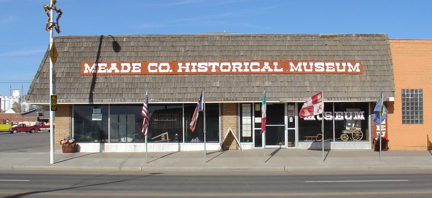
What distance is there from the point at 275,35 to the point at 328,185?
32.4 feet

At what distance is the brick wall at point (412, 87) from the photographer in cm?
1778

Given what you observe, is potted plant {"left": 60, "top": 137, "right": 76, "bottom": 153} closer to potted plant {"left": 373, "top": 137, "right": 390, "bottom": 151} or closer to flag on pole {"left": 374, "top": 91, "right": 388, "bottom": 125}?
flag on pole {"left": 374, "top": 91, "right": 388, "bottom": 125}

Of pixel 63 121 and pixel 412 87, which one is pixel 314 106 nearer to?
pixel 412 87

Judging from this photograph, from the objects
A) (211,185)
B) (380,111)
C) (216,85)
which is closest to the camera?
(211,185)

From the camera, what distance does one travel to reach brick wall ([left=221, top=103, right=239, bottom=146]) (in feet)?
57.6

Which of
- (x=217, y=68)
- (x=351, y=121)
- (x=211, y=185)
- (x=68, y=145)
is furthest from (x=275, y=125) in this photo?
(x=68, y=145)

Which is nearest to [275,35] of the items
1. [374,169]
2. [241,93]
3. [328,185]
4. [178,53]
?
[241,93]

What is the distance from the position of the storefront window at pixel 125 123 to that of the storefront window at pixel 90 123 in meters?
0.38

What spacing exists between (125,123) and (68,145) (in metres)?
2.81

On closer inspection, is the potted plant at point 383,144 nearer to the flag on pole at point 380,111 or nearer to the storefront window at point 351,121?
the storefront window at point 351,121

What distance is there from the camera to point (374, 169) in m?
13.7

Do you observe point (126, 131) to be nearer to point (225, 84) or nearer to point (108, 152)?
point (108, 152)

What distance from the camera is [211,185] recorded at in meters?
10.2

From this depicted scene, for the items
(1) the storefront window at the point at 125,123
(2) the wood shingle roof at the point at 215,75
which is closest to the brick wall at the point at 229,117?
(2) the wood shingle roof at the point at 215,75
